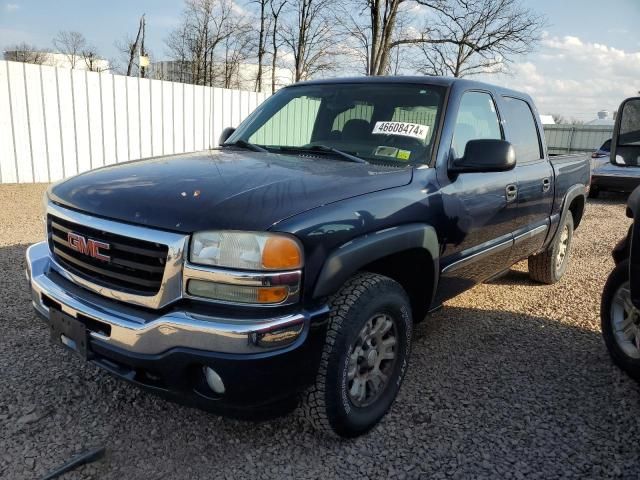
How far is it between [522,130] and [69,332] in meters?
3.57

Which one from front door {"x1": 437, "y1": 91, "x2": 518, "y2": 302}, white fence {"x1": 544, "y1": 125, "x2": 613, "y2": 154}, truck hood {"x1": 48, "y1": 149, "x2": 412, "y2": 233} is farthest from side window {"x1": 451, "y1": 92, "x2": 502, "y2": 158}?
white fence {"x1": 544, "y1": 125, "x2": 613, "y2": 154}

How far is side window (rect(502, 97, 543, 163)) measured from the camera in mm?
3941

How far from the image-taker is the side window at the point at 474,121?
317 centimetres


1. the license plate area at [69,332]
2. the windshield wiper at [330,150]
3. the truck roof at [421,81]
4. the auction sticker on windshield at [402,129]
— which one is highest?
the truck roof at [421,81]

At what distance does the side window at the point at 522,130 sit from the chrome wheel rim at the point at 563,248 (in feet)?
4.13

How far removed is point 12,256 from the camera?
209 inches

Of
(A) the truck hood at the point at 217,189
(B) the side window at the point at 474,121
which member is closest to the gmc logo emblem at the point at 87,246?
(A) the truck hood at the point at 217,189

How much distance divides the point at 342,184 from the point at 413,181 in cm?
51

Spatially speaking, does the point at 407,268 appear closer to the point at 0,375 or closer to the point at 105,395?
the point at 105,395

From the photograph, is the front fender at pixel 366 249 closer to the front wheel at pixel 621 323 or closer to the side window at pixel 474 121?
the side window at pixel 474 121

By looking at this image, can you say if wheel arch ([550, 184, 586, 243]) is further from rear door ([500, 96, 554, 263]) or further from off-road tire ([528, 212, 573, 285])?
rear door ([500, 96, 554, 263])

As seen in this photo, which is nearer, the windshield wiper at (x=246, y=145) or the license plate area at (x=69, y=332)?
the license plate area at (x=69, y=332)

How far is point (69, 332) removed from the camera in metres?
2.32

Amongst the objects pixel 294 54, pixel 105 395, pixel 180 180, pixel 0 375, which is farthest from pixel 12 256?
pixel 294 54
